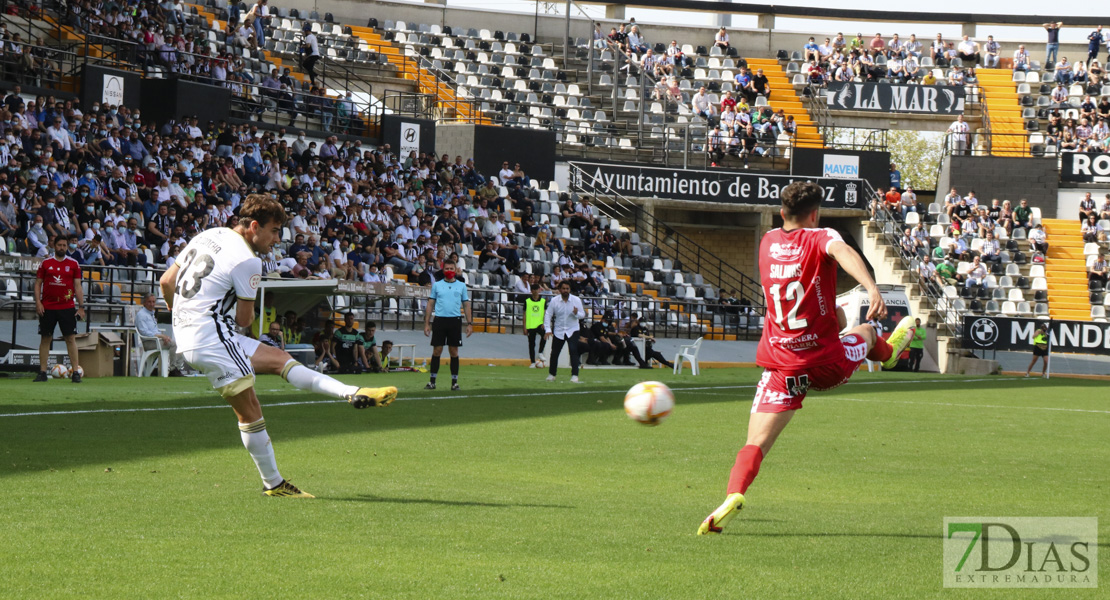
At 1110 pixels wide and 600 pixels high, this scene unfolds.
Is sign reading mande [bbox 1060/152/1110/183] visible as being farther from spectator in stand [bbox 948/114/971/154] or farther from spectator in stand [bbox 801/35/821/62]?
spectator in stand [bbox 801/35/821/62]

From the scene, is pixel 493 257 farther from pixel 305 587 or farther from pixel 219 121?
pixel 305 587

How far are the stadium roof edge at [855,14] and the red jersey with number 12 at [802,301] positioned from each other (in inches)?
1888

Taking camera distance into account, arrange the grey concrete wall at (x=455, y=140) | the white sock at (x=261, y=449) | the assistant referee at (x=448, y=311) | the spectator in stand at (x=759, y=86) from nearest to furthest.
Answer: the white sock at (x=261, y=449) → the assistant referee at (x=448, y=311) → the grey concrete wall at (x=455, y=140) → the spectator in stand at (x=759, y=86)

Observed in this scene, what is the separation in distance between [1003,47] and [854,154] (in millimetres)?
13776

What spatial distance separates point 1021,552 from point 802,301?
5.89ft

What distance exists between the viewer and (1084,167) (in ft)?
150

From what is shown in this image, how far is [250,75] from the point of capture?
33.7 meters

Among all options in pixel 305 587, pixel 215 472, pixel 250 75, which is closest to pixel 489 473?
pixel 215 472

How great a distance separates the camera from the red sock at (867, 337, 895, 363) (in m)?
8.04

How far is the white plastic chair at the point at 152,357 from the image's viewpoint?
819 inches

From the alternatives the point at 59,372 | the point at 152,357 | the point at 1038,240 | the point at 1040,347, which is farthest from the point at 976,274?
the point at 59,372

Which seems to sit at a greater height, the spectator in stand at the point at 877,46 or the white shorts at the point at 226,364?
the spectator in stand at the point at 877,46

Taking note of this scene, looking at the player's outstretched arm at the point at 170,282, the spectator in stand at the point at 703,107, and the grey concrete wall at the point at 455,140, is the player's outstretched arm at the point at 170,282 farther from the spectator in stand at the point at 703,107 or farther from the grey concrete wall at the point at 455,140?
the spectator in stand at the point at 703,107

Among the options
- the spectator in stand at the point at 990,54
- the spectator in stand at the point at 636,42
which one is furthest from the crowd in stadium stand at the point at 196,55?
the spectator in stand at the point at 990,54
